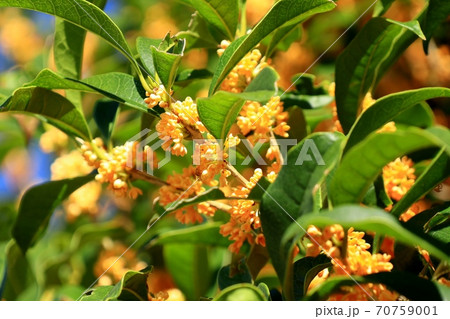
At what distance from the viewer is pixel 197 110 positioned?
1136 millimetres

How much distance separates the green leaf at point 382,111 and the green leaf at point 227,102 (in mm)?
193

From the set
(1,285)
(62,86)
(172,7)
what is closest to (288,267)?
(62,86)

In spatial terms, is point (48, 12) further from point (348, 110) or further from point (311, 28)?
point (311, 28)

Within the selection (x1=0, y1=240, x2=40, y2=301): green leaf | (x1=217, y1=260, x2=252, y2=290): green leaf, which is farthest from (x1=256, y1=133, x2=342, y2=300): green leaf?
(x1=0, y1=240, x2=40, y2=301): green leaf

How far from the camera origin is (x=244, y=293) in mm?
1026

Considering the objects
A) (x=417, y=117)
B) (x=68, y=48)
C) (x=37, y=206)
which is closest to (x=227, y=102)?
(x=68, y=48)

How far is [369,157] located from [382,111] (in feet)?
0.91

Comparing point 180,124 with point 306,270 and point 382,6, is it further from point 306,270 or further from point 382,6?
point 382,6

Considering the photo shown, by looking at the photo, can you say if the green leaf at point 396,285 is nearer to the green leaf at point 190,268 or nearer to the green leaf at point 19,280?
the green leaf at point 190,268

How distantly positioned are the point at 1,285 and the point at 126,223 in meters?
0.76

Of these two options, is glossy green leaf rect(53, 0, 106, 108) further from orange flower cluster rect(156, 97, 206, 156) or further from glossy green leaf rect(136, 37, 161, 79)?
orange flower cluster rect(156, 97, 206, 156)

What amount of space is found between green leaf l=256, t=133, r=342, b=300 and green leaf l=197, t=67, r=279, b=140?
13cm

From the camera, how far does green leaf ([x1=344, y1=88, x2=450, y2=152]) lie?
1120mm

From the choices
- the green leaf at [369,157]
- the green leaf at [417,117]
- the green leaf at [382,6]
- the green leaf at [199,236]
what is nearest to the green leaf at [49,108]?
the green leaf at [199,236]
